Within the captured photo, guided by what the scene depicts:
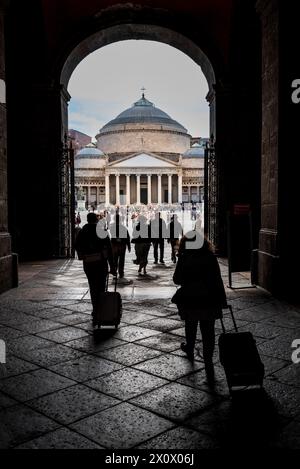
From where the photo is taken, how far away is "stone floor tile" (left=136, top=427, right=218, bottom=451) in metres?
2.78

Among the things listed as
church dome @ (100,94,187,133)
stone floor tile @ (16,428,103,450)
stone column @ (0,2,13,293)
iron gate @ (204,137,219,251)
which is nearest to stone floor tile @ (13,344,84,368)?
stone floor tile @ (16,428,103,450)

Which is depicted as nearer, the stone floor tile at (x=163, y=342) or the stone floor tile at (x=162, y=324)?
the stone floor tile at (x=163, y=342)

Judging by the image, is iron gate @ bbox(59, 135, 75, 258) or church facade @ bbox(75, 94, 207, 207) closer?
iron gate @ bbox(59, 135, 75, 258)

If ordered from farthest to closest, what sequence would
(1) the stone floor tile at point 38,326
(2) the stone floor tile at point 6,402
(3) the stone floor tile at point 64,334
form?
1. (1) the stone floor tile at point 38,326
2. (3) the stone floor tile at point 64,334
3. (2) the stone floor tile at point 6,402

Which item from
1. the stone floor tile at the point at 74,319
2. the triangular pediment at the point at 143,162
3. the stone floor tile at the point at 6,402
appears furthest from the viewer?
the triangular pediment at the point at 143,162

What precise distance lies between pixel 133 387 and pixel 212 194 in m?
9.91

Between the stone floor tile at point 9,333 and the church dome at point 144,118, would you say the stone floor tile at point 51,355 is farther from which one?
the church dome at point 144,118

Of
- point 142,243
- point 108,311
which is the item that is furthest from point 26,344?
point 142,243

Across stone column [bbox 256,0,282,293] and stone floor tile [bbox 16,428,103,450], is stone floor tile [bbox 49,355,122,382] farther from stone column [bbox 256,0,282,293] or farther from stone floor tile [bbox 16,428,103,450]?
stone column [bbox 256,0,282,293]

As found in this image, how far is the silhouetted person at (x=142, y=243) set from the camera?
10340mm

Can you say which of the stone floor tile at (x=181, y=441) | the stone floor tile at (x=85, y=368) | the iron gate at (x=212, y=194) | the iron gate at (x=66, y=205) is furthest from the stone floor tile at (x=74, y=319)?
the iron gate at (x=212, y=194)

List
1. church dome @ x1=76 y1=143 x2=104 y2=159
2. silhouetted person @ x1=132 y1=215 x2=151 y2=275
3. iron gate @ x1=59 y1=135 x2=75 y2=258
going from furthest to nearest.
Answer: church dome @ x1=76 y1=143 x2=104 y2=159 → iron gate @ x1=59 y1=135 x2=75 y2=258 → silhouetted person @ x1=132 y1=215 x2=151 y2=275

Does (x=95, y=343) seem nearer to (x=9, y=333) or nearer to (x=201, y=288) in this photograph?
(x=9, y=333)

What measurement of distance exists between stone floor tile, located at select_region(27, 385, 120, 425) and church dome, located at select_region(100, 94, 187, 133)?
272 feet
